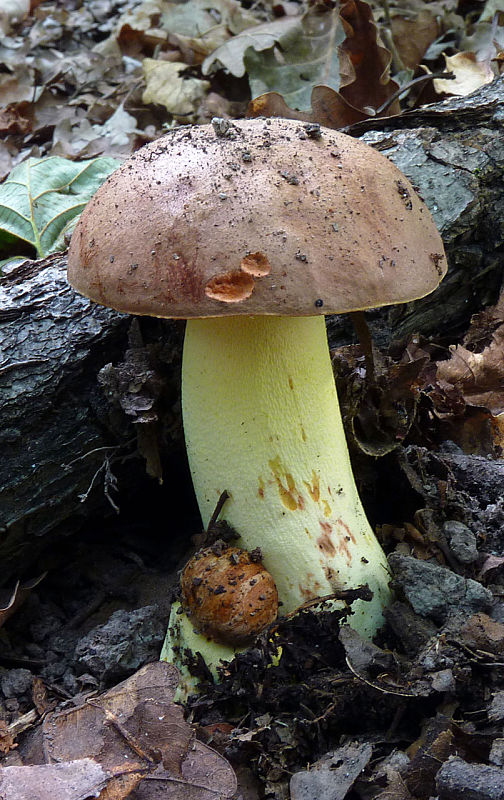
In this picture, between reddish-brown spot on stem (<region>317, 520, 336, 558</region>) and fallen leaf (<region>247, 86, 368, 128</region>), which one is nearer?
reddish-brown spot on stem (<region>317, 520, 336, 558</region>)

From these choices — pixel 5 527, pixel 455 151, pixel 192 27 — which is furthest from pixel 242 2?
pixel 5 527

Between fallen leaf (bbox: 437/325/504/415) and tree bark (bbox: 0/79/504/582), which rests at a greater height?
tree bark (bbox: 0/79/504/582)

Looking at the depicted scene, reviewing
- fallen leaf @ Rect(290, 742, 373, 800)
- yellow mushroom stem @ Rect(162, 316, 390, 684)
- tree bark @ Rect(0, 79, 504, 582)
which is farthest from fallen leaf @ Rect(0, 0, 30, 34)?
fallen leaf @ Rect(290, 742, 373, 800)

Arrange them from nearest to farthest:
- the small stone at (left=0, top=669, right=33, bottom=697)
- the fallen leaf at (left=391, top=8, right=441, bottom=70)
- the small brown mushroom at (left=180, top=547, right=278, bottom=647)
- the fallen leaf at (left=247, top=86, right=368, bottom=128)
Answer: the small brown mushroom at (left=180, top=547, right=278, bottom=647)
the small stone at (left=0, top=669, right=33, bottom=697)
the fallen leaf at (left=247, top=86, right=368, bottom=128)
the fallen leaf at (left=391, top=8, right=441, bottom=70)

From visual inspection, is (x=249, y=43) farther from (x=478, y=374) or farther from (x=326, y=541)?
(x=326, y=541)

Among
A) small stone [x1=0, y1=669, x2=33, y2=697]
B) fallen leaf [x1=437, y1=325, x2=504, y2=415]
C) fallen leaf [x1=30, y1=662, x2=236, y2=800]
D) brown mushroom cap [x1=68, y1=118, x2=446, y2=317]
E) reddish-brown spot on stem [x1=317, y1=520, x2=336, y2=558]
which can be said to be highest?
brown mushroom cap [x1=68, y1=118, x2=446, y2=317]

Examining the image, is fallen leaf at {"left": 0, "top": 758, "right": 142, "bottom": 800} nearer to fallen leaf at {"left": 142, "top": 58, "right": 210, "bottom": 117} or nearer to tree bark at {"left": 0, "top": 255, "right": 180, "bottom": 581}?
tree bark at {"left": 0, "top": 255, "right": 180, "bottom": 581}

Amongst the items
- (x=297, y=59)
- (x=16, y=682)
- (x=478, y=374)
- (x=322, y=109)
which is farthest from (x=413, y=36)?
(x=16, y=682)
